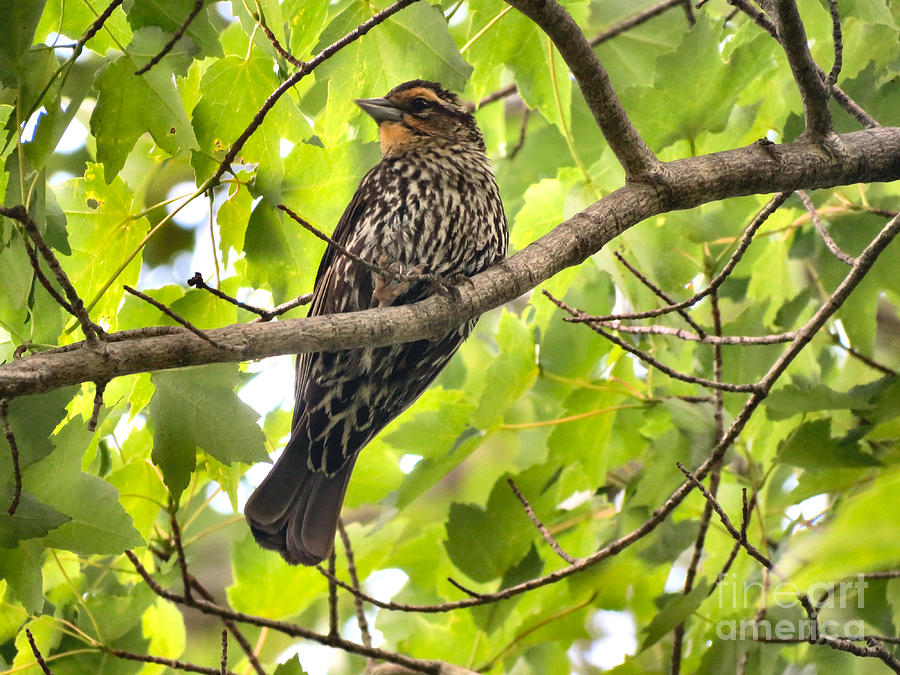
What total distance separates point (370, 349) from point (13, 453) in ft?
4.57

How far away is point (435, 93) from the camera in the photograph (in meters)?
3.57

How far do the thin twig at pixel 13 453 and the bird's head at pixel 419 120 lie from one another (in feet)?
6.11

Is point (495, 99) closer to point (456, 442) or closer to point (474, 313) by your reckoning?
point (456, 442)

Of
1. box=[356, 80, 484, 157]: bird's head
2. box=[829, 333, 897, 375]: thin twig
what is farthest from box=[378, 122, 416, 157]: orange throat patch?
box=[829, 333, 897, 375]: thin twig

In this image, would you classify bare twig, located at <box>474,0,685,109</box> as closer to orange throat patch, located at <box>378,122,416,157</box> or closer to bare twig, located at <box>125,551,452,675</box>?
orange throat patch, located at <box>378,122,416,157</box>

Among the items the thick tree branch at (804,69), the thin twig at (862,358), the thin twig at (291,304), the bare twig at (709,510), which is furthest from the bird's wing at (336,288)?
the thin twig at (862,358)

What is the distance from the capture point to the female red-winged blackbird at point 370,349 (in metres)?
2.96

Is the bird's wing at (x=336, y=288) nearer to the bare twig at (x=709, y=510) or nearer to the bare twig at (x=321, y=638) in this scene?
the bare twig at (x=321, y=638)

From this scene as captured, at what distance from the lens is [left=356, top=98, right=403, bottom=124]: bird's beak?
10.3ft

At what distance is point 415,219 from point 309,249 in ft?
1.82

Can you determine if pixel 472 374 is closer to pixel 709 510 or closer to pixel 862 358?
pixel 709 510


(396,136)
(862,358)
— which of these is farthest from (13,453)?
(862,358)

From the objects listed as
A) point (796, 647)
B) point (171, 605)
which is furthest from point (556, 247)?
point (171, 605)

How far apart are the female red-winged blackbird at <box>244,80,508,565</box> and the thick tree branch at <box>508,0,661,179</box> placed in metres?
0.90
